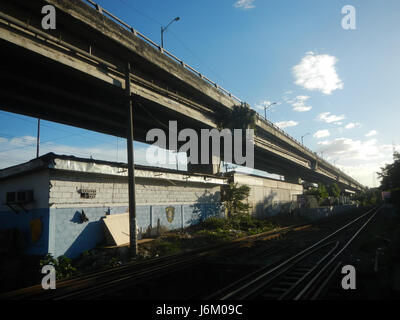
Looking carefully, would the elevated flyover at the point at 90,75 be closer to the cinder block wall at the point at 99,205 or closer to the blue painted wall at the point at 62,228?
the cinder block wall at the point at 99,205

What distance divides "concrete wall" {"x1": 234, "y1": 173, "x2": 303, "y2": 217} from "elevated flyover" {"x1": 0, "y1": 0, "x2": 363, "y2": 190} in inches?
446

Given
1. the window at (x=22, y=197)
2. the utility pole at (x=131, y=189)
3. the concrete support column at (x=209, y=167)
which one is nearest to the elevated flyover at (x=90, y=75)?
the utility pole at (x=131, y=189)

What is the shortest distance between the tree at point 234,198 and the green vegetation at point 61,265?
61.5 ft

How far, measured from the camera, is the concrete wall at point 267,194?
33775 millimetres

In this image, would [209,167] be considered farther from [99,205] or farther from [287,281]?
[287,281]

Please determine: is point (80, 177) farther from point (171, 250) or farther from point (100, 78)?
point (171, 250)

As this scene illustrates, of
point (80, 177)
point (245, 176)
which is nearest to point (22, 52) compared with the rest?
point (80, 177)

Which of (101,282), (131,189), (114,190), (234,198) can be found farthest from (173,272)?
(234,198)

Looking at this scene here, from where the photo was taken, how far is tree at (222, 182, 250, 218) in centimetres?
2944

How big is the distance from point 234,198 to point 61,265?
19.7 meters
